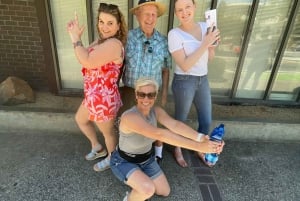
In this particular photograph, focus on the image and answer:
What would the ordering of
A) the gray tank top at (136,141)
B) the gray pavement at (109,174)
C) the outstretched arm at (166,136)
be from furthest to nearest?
the gray pavement at (109,174) → the gray tank top at (136,141) → the outstretched arm at (166,136)

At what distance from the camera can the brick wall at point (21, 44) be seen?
3576 millimetres

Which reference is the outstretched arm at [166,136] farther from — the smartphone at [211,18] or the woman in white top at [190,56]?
the smartphone at [211,18]

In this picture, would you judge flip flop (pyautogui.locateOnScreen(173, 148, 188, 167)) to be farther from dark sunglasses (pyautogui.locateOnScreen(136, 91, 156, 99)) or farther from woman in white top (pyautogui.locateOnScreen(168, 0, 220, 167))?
dark sunglasses (pyautogui.locateOnScreen(136, 91, 156, 99))

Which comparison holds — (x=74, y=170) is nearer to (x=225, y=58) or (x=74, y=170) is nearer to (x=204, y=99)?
(x=204, y=99)

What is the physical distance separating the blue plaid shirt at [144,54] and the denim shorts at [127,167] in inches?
30.3

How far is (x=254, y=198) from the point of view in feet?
9.16


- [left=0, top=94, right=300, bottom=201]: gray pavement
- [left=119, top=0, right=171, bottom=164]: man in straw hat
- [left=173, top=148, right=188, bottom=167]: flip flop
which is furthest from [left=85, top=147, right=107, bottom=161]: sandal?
[left=119, top=0, right=171, bottom=164]: man in straw hat

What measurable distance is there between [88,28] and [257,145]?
2737mm

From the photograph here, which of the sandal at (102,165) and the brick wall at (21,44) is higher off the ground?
the brick wall at (21,44)

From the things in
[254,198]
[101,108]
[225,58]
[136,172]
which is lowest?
[254,198]

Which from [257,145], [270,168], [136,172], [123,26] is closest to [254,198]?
[270,168]

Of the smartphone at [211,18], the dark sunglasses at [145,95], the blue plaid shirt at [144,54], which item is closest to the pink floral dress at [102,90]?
the blue plaid shirt at [144,54]

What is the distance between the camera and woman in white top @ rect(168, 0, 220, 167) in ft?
8.18

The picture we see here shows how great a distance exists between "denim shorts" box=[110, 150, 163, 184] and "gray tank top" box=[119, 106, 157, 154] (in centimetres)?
12
